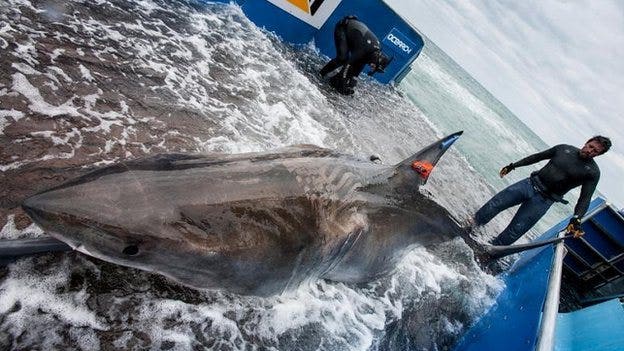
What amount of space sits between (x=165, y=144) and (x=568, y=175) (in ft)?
20.4

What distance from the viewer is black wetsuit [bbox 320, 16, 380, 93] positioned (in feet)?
29.6

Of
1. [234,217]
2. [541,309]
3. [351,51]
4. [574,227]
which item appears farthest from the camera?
[351,51]

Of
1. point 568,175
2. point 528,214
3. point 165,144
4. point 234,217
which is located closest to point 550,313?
point 234,217

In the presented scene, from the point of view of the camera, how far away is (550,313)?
359cm

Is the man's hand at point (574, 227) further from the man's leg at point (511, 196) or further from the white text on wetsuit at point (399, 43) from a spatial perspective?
the white text on wetsuit at point (399, 43)

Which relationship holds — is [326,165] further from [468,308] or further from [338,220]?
[468,308]

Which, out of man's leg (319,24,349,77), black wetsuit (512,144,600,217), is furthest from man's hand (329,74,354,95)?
black wetsuit (512,144,600,217)

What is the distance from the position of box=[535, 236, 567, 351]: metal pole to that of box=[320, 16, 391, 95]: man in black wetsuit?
6.27 m

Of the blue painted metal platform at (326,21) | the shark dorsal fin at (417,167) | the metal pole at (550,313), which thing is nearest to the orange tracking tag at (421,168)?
the shark dorsal fin at (417,167)

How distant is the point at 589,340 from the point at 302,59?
8287mm

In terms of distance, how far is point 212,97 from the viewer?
6.09 metres

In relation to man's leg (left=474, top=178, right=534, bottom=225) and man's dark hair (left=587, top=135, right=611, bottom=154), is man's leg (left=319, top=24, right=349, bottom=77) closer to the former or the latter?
man's leg (left=474, top=178, right=534, bottom=225)

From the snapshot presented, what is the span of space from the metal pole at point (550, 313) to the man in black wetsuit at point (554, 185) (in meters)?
1.90

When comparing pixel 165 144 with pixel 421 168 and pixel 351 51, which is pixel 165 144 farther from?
pixel 351 51
